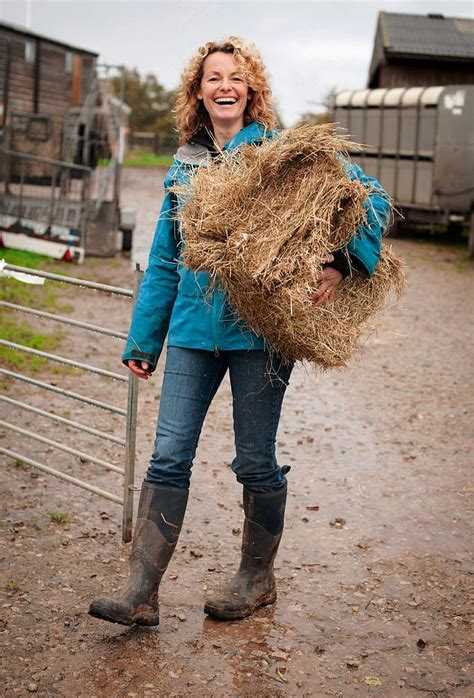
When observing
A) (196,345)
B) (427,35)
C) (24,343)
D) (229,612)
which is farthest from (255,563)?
(427,35)

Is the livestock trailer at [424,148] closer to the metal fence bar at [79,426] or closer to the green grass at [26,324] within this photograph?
the green grass at [26,324]

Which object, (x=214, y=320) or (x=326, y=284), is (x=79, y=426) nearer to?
(x=214, y=320)

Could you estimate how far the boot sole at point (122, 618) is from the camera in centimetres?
347

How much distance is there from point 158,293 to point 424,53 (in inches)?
994

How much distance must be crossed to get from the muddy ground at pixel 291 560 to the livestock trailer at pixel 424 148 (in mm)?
10238

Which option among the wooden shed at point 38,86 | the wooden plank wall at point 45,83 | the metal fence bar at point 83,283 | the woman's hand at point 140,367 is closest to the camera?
the woman's hand at point 140,367

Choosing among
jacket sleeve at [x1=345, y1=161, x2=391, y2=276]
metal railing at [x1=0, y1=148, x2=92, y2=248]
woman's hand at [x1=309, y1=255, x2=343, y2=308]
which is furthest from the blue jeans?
metal railing at [x1=0, y1=148, x2=92, y2=248]

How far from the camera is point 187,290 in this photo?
11.6 feet

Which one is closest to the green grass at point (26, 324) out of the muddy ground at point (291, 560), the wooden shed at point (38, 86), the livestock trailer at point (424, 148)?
the muddy ground at point (291, 560)

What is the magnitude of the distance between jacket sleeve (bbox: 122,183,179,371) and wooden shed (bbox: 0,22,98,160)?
1590 centimetres

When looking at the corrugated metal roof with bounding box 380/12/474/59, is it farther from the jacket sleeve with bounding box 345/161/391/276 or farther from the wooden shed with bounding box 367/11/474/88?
the jacket sleeve with bounding box 345/161/391/276

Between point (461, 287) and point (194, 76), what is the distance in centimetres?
1081

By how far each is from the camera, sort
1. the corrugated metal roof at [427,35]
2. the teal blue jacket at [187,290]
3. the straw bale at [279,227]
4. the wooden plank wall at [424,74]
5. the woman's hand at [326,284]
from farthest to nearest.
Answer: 1. the wooden plank wall at [424,74]
2. the corrugated metal roof at [427,35]
3. the teal blue jacket at [187,290]
4. the woman's hand at [326,284]
5. the straw bale at [279,227]

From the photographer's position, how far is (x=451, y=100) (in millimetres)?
17797
